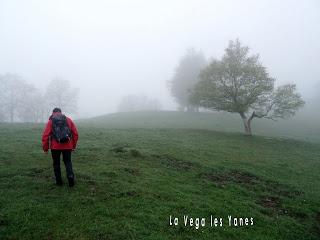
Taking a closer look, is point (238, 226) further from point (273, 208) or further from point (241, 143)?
point (241, 143)

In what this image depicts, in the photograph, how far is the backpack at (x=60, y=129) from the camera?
12.3 m

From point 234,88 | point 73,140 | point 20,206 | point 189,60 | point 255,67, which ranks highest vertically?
point 189,60

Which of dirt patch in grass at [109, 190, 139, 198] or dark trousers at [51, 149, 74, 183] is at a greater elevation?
dark trousers at [51, 149, 74, 183]

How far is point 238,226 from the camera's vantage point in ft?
36.7

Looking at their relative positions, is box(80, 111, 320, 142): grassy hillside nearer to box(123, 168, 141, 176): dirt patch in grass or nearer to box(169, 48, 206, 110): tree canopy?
box(169, 48, 206, 110): tree canopy

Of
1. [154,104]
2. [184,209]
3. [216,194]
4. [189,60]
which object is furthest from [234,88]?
[154,104]

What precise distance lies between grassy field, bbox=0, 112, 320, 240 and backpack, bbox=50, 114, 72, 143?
6.95ft

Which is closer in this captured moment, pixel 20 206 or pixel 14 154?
pixel 20 206

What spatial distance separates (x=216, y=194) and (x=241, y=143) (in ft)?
58.6

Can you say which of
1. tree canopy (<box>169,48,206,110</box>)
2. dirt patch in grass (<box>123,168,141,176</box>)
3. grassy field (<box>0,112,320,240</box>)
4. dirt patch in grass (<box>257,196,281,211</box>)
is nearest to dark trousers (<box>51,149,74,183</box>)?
grassy field (<box>0,112,320,240</box>)

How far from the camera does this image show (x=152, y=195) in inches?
504

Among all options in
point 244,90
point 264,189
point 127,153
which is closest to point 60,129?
point 127,153

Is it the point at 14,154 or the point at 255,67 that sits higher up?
the point at 255,67

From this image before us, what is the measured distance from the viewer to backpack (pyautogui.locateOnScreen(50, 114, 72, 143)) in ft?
40.3
